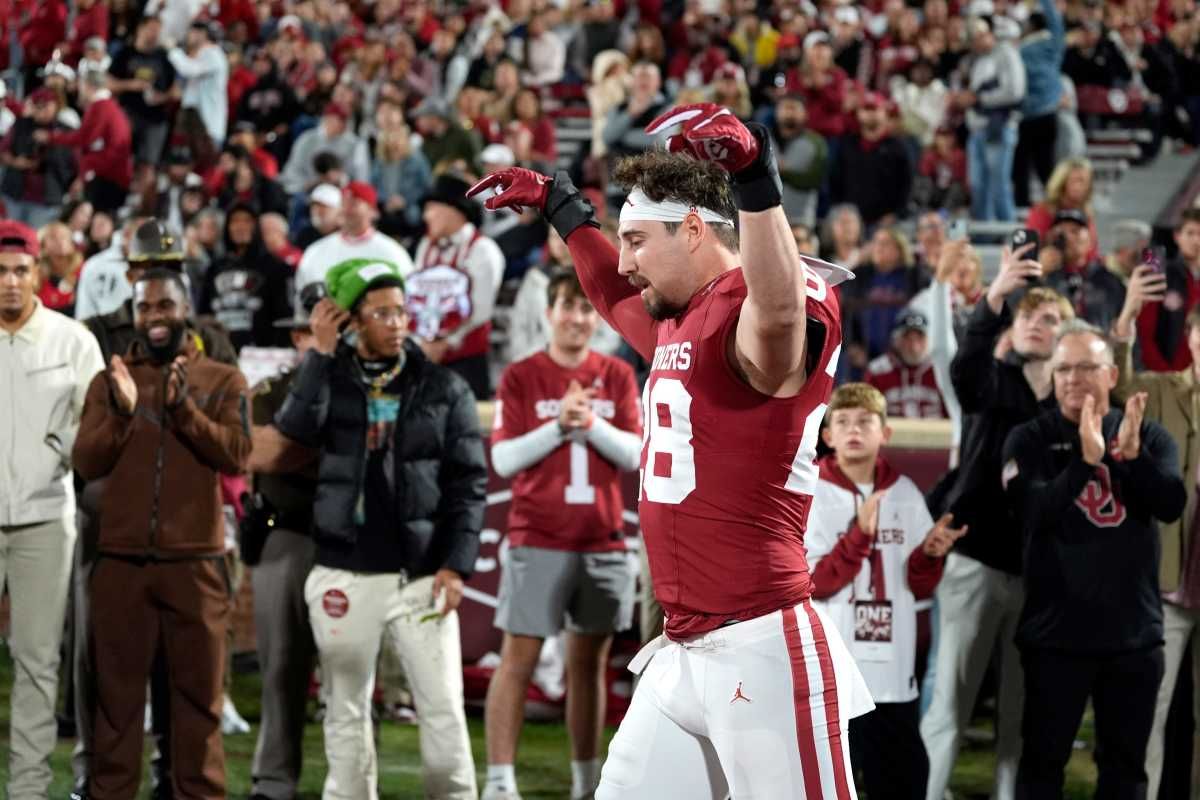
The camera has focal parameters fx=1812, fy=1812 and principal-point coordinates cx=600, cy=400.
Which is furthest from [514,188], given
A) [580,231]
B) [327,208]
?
[327,208]

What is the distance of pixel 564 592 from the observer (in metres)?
7.19

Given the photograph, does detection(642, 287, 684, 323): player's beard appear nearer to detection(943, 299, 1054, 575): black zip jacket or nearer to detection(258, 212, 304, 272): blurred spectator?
detection(943, 299, 1054, 575): black zip jacket

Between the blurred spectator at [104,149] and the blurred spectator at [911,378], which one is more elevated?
the blurred spectator at [104,149]

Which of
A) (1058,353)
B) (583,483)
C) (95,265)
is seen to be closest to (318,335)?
(583,483)

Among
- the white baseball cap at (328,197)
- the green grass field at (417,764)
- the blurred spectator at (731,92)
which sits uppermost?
the blurred spectator at (731,92)

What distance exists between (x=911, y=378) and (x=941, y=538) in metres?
3.69

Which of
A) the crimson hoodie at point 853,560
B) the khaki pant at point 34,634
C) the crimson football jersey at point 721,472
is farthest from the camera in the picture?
the khaki pant at point 34,634

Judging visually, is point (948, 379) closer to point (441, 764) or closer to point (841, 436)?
point (841, 436)

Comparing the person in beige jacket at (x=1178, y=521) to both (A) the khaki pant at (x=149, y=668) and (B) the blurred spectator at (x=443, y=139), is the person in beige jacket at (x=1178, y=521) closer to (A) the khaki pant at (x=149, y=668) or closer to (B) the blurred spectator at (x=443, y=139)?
(A) the khaki pant at (x=149, y=668)

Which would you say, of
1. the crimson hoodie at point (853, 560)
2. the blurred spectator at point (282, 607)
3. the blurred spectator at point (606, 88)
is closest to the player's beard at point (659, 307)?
the crimson hoodie at point (853, 560)

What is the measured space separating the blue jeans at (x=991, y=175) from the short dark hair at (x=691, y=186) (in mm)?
10166

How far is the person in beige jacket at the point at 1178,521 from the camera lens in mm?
6707

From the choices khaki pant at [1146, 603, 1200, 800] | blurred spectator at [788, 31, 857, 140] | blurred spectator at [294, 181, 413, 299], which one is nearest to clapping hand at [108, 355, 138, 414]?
khaki pant at [1146, 603, 1200, 800]

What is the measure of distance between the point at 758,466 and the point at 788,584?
1.00 ft
